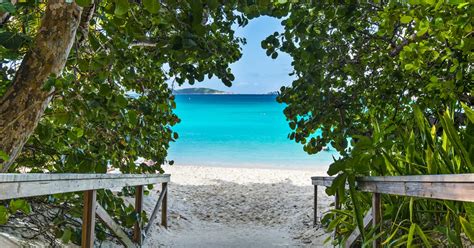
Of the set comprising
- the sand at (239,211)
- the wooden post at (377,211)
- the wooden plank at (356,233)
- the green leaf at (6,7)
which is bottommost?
the sand at (239,211)

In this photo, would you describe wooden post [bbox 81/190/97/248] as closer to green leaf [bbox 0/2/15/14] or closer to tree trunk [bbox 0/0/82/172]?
tree trunk [bbox 0/0/82/172]

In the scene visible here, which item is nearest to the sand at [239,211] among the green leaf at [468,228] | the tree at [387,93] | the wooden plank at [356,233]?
the wooden plank at [356,233]

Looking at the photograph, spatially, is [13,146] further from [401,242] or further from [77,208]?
[401,242]

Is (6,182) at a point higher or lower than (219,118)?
lower

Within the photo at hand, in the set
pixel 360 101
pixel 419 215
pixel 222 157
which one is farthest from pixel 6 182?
pixel 222 157

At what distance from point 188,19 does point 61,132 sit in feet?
5.56

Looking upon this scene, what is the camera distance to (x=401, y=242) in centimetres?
206

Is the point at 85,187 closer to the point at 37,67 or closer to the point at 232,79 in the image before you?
the point at 37,67

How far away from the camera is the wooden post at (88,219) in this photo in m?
2.23

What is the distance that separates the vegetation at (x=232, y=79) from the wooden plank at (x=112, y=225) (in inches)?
5.7

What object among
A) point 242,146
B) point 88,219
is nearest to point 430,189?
point 88,219

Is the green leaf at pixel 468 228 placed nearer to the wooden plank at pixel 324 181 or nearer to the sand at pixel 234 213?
the wooden plank at pixel 324 181

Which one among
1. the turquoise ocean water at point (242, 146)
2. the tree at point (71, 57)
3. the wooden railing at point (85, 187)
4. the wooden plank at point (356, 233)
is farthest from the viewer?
the turquoise ocean water at point (242, 146)

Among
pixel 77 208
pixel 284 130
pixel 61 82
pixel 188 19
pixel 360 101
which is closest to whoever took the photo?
pixel 188 19
